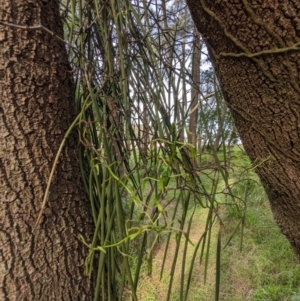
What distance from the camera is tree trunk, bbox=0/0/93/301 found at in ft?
1.68

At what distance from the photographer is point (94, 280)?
0.58 meters

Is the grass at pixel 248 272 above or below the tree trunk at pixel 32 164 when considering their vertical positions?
below

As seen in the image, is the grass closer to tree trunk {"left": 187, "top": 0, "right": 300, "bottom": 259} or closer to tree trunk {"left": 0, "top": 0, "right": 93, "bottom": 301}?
tree trunk {"left": 187, "top": 0, "right": 300, "bottom": 259}

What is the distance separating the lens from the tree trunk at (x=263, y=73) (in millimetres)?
492

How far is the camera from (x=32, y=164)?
1.71ft

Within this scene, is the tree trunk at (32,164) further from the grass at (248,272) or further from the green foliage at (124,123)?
the grass at (248,272)

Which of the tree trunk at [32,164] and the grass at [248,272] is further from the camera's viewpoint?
the grass at [248,272]

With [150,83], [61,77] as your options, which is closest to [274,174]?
[150,83]

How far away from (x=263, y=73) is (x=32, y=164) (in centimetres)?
38

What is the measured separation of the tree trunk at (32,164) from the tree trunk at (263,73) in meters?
0.26

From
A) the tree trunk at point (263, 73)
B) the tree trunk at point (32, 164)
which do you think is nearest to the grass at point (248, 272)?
the tree trunk at point (263, 73)

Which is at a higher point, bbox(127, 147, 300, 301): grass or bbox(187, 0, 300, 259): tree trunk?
bbox(187, 0, 300, 259): tree trunk

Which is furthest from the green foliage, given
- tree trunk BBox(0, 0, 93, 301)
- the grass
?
the grass

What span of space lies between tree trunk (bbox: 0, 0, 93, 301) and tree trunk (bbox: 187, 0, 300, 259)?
262 mm
